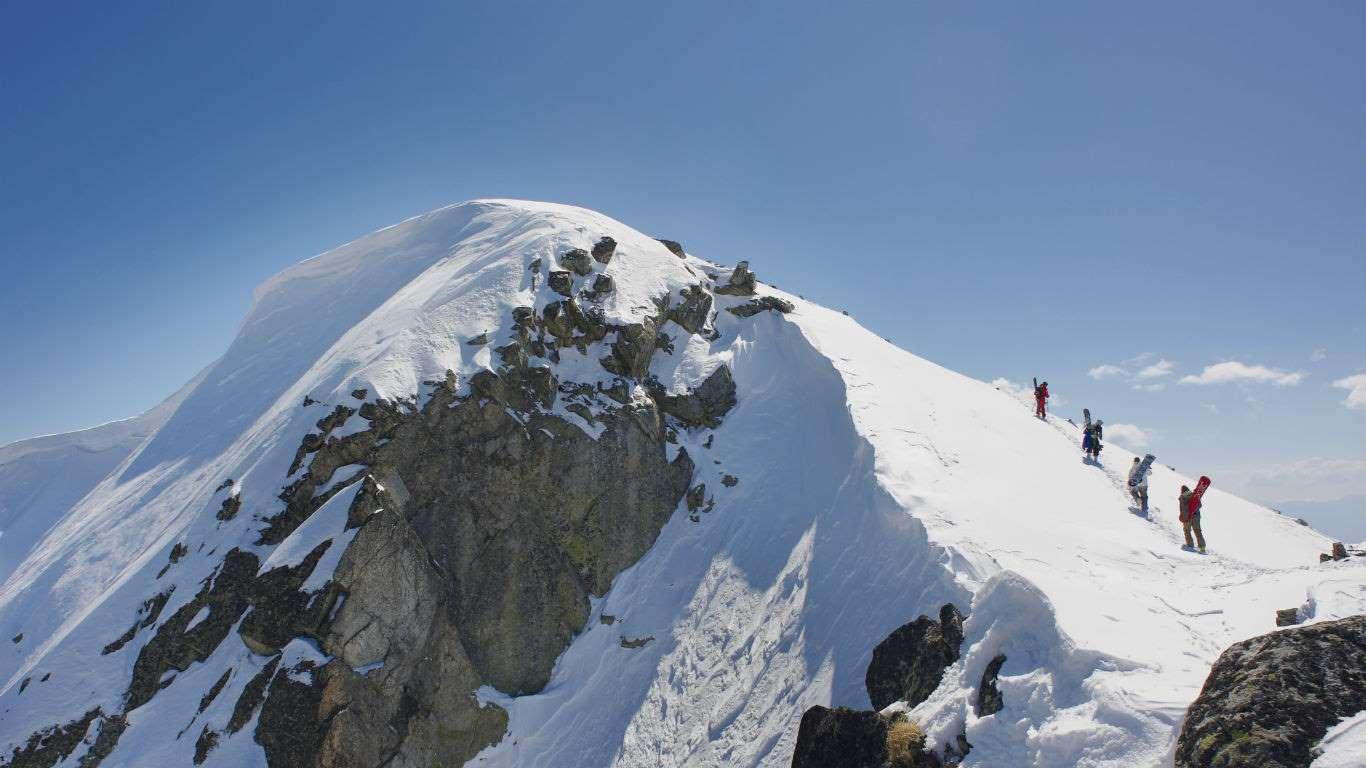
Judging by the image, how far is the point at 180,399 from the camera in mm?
41656

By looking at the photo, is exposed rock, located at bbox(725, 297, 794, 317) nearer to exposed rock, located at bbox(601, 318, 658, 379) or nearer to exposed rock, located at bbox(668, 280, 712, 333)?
exposed rock, located at bbox(668, 280, 712, 333)

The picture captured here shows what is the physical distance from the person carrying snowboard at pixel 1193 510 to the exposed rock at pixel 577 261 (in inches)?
990

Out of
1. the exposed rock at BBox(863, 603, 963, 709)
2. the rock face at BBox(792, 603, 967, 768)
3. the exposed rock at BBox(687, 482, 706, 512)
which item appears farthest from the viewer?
the exposed rock at BBox(687, 482, 706, 512)

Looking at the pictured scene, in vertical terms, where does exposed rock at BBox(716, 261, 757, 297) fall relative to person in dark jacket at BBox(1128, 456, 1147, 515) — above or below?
above

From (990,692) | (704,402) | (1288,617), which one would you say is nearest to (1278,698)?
(990,692)

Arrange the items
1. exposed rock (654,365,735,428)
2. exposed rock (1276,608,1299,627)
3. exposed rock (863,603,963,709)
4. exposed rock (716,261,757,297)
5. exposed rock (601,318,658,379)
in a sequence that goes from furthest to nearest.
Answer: exposed rock (716,261,757,297), exposed rock (654,365,735,428), exposed rock (601,318,658,379), exposed rock (863,603,963,709), exposed rock (1276,608,1299,627)

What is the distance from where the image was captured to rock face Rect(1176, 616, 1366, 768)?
712cm

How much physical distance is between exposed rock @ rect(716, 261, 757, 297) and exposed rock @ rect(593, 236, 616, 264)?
256 inches

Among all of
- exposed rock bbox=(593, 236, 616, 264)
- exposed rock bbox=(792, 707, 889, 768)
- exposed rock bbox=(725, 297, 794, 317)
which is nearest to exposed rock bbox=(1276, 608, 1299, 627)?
exposed rock bbox=(792, 707, 889, 768)

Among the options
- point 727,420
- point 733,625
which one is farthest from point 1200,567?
point 727,420

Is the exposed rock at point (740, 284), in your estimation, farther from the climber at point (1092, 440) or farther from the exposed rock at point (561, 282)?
the climber at point (1092, 440)

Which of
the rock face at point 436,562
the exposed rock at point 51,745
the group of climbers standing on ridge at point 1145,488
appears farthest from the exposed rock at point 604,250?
the exposed rock at point 51,745

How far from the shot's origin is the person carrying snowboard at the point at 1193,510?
19.6 m

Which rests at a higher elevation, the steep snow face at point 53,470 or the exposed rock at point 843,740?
the steep snow face at point 53,470
